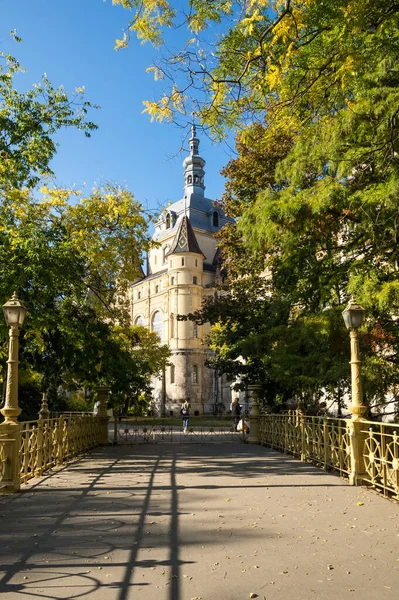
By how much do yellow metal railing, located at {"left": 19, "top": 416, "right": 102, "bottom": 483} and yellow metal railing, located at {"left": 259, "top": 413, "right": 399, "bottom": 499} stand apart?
5.54 metres

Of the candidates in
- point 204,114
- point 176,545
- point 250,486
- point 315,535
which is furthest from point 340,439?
point 204,114

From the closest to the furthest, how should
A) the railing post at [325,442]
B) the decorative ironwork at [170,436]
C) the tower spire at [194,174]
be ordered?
1. the railing post at [325,442]
2. the decorative ironwork at [170,436]
3. the tower spire at [194,174]

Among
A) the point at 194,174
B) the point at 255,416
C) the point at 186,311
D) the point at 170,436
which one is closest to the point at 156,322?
the point at 186,311

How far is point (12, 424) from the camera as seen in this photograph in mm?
8617

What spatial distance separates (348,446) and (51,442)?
6.14 metres

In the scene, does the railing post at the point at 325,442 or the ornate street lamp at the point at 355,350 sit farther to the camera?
the railing post at the point at 325,442

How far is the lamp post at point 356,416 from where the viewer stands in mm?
8664

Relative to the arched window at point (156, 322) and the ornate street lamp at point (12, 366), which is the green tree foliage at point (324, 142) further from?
the arched window at point (156, 322)

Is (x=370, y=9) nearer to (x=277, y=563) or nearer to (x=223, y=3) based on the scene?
(x=223, y=3)

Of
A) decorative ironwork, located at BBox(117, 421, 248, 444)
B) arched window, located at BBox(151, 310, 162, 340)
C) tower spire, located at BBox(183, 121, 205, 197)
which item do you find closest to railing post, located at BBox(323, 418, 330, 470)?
decorative ironwork, located at BBox(117, 421, 248, 444)

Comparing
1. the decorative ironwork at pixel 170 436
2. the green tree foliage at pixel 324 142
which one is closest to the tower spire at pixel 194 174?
the decorative ironwork at pixel 170 436

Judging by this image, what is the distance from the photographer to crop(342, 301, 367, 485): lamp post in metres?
8.66

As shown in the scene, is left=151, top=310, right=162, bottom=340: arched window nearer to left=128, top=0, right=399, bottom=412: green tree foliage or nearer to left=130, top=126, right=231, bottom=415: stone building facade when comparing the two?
left=130, top=126, right=231, bottom=415: stone building facade

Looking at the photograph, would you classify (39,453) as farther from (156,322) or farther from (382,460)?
(156,322)
